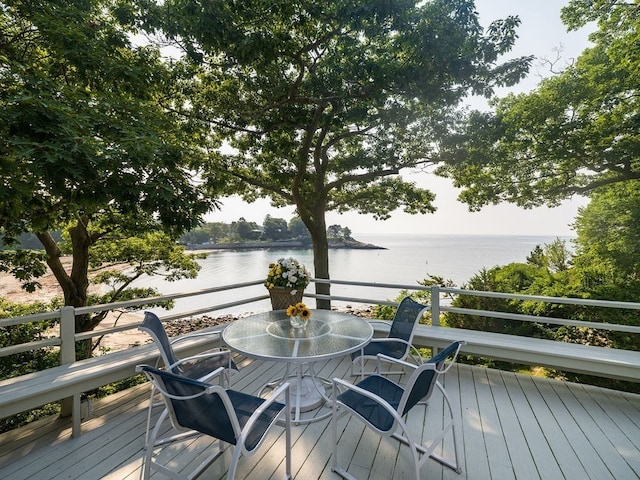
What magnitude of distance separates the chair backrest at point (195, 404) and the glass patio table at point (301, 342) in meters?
0.59

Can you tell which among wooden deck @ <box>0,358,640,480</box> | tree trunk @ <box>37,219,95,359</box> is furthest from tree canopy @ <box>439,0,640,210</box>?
tree trunk @ <box>37,219,95,359</box>

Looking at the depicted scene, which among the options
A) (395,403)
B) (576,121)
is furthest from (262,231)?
(395,403)

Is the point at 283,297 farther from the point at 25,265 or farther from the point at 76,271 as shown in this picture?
the point at 25,265

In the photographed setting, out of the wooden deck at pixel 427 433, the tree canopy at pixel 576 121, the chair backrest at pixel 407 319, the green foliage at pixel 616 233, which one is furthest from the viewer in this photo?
the green foliage at pixel 616 233

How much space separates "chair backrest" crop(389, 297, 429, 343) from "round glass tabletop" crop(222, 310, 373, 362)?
404mm

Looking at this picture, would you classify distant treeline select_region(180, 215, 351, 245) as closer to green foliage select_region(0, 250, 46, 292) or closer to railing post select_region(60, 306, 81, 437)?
green foliage select_region(0, 250, 46, 292)

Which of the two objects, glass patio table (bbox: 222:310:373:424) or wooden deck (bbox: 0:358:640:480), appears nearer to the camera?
wooden deck (bbox: 0:358:640:480)

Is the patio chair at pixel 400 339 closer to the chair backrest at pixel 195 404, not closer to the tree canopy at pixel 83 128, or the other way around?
the chair backrest at pixel 195 404

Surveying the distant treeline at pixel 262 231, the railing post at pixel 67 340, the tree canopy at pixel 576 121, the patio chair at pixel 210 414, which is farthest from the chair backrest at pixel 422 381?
the distant treeline at pixel 262 231

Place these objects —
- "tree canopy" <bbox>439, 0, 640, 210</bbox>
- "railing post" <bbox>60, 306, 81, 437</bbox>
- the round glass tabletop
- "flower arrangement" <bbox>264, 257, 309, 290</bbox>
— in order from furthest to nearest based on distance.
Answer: "tree canopy" <bbox>439, 0, 640, 210</bbox>
"flower arrangement" <bbox>264, 257, 309, 290</bbox>
"railing post" <bbox>60, 306, 81, 437</bbox>
the round glass tabletop

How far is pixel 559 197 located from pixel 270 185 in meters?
6.80

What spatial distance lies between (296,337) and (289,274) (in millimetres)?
1240

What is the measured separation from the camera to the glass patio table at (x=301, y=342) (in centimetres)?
232

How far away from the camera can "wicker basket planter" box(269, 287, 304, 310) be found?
3.95 meters
